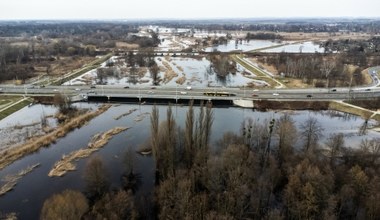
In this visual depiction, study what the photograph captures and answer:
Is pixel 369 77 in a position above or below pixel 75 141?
above

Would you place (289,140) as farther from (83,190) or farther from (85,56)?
(85,56)

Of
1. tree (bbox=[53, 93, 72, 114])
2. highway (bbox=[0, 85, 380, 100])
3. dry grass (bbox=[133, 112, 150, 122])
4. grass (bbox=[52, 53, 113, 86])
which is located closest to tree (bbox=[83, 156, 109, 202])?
dry grass (bbox=[133, 112, 150, 122])

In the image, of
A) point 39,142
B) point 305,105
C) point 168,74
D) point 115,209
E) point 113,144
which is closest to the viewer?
point 115,209

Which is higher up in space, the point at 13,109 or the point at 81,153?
the point at 13,109

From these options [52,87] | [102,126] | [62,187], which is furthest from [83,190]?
[52,87]

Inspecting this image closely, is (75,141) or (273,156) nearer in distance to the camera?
(273,156)

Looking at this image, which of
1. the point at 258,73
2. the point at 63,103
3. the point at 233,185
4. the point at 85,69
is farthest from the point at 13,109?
the point at 258,73

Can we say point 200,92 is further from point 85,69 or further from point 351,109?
point 85,69
